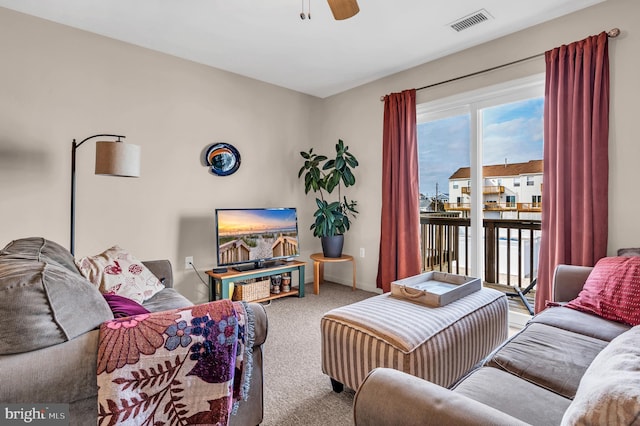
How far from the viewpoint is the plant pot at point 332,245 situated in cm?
387

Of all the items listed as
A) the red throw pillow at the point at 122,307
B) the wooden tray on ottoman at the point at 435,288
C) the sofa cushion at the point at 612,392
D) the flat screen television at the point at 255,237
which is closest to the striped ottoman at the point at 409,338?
the wooden tray on ottoman at the point at 435,288

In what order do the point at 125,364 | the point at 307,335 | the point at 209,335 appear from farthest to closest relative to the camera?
the point at 307,335 < the point at 209,335 < the point at 125,364

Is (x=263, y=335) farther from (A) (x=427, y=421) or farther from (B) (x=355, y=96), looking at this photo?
(B) (x=355, y=96)

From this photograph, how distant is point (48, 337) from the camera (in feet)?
3.21

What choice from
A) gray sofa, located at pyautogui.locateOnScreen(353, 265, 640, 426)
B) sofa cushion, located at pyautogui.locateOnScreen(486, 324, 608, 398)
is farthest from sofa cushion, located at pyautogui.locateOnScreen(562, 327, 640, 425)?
sofa cushion, located at pyautogui.locateOnScreen(486, 324, 608, 398)

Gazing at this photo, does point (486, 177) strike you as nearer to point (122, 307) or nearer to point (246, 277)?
point (246, 277)

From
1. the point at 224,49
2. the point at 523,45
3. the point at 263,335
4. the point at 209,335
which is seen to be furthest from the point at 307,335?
the point at 523,45

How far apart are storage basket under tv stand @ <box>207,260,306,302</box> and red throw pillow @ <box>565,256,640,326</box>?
2.49m

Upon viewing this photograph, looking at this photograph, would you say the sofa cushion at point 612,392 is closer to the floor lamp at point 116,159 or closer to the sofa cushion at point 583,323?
the sofa cushion at point 583,323

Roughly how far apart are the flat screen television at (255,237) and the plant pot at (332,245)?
0.37m

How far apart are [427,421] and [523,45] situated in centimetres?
313

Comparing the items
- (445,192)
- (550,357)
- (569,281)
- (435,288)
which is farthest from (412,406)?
(445,192)

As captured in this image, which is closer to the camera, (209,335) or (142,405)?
(142,405)

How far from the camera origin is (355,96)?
4.12 metres
